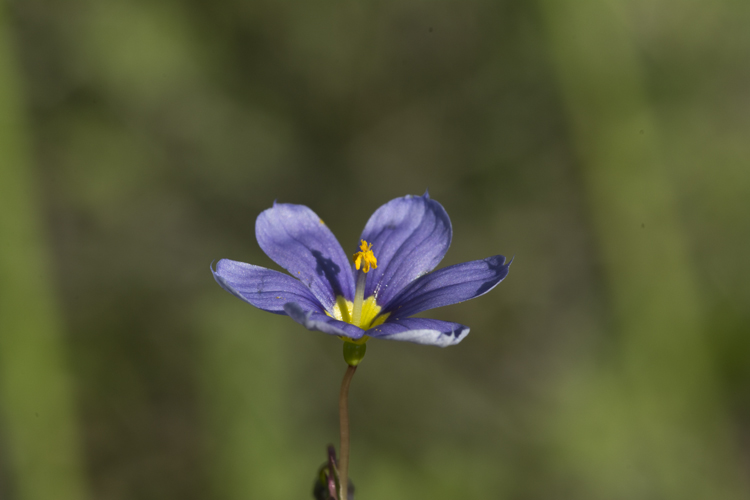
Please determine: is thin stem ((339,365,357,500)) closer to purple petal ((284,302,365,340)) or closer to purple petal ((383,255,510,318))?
purple petal ((284,302,365,340))

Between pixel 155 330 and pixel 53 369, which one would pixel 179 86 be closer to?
pixel 155 330

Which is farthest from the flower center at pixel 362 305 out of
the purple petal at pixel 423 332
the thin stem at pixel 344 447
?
the thin stem at pixel 344 447

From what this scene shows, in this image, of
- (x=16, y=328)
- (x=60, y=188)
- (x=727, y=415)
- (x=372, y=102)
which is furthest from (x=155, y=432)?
(x=727, y=415)

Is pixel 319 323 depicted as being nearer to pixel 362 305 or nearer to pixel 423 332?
pixel 423 332

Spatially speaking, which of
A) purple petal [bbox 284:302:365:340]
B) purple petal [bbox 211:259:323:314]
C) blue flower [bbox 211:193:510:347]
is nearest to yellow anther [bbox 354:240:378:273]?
blue flower [bbox 211:193:510:347]

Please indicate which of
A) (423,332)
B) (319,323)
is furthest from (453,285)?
(319,323)
